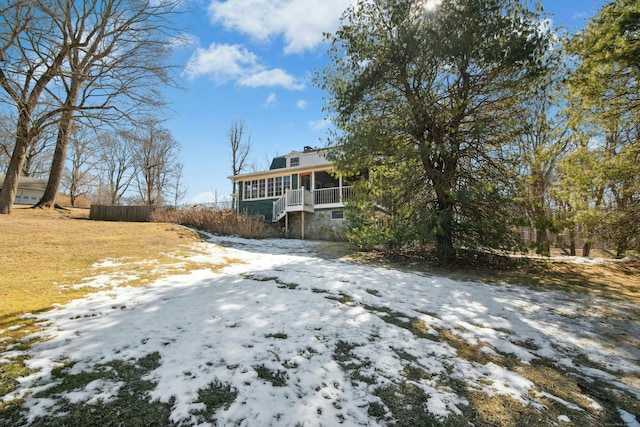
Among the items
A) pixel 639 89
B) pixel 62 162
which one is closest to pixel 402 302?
pixel 639 89

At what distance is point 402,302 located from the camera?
4.54m

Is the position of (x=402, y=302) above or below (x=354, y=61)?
below

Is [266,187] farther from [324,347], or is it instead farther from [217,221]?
[324,347]

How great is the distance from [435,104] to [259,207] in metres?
14.0

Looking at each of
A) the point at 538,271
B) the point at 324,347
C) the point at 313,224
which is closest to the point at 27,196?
the point at 313,224

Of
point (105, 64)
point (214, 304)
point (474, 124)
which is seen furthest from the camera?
point (105, 64)

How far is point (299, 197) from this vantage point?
16.2 meters

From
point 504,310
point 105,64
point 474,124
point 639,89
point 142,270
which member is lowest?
point 504,310

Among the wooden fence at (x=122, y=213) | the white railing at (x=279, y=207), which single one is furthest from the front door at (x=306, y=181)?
the wooden fence at (x=122, y=213)

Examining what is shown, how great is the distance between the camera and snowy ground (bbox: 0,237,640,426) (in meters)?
2.04

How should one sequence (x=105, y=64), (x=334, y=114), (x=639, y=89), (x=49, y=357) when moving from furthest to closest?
1. (x=105, y=64)
2. (x=334, y=114)
3. (x=639, y=89)
4. (x=49, y=357)

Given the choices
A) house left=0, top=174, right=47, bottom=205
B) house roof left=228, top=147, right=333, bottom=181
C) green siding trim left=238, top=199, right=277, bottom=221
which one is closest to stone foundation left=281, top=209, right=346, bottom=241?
green siding trim left=238, top=199, right=277, bottom=221

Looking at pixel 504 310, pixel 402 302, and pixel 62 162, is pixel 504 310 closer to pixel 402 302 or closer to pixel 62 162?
pixel 402 302

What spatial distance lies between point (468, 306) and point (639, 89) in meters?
6.58
